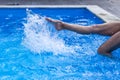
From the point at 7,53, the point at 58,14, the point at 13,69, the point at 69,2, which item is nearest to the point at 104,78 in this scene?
the point at 13,69

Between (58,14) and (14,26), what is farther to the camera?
(58,14)

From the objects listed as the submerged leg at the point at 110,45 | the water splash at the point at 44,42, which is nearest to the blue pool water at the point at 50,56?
the water splash at the point at 44,42

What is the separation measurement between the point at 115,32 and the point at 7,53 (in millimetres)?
2438

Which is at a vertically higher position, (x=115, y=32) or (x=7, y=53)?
(x=115, y=32)

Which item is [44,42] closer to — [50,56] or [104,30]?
[50,56]

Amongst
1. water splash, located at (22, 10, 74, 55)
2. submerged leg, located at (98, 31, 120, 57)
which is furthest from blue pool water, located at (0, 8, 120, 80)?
submerged leg, located at (98, 31, 120, 57)

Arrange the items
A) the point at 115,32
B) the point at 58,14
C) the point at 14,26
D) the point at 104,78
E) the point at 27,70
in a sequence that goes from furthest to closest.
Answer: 1. the point at 58,14
2. the point at 14,26
3. the point at 27,70
4. the point at 104,78
5. the point at 115,32

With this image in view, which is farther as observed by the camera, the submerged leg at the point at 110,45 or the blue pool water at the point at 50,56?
the blue pool water at the point at 50,56

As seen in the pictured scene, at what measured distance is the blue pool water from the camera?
4.80m

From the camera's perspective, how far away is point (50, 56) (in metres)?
5.59

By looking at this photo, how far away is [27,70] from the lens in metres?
5.00

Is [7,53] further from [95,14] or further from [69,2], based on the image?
[69,2]

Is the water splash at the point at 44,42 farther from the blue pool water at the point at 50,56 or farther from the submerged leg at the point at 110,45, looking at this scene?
the submerged leg at the point at 110,45

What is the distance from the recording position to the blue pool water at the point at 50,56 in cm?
480
